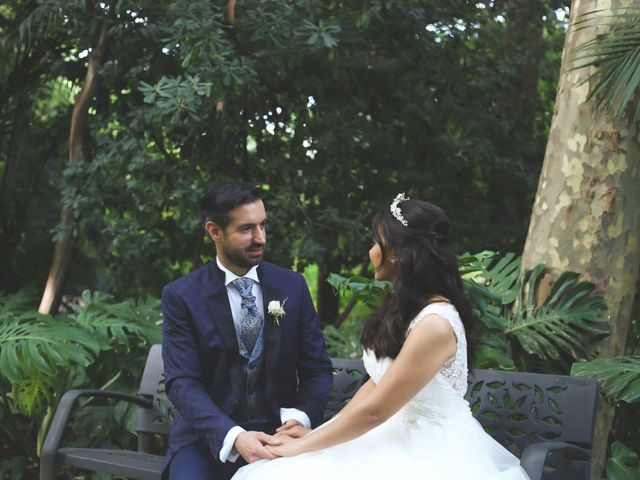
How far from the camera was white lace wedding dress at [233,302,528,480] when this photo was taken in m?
3.20

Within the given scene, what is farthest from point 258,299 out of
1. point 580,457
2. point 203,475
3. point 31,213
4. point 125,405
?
point 31,213

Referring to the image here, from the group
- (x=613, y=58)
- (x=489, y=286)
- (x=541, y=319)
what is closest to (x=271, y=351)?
(x=541, y=319)

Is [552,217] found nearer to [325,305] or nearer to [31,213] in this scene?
[325,305]

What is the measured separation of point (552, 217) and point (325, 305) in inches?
141

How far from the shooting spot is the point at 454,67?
7.57 meters

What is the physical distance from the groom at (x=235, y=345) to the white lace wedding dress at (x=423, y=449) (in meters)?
0.41

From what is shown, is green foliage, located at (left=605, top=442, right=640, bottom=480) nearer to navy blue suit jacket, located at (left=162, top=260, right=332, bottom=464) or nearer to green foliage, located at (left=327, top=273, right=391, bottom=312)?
green foliage, located at (left=327, top=273, right=391, bottom=312)

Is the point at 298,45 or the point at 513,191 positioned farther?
the point at 513,191

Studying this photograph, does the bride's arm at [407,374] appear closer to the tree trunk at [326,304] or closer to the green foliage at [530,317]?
the green foliage at [530,317]

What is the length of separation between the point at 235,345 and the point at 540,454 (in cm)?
121

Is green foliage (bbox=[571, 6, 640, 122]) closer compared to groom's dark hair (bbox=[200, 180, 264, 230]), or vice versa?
groom's dark hair (bbox=[200, 180, 264, 230])

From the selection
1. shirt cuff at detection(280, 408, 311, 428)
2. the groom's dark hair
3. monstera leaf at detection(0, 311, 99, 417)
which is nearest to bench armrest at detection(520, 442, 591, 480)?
shirt cuff at detection(280, 408, 311, 428)

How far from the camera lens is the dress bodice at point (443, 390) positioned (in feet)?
11.0

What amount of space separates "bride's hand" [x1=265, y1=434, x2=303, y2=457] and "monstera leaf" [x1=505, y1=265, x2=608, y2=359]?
1.71 meters
